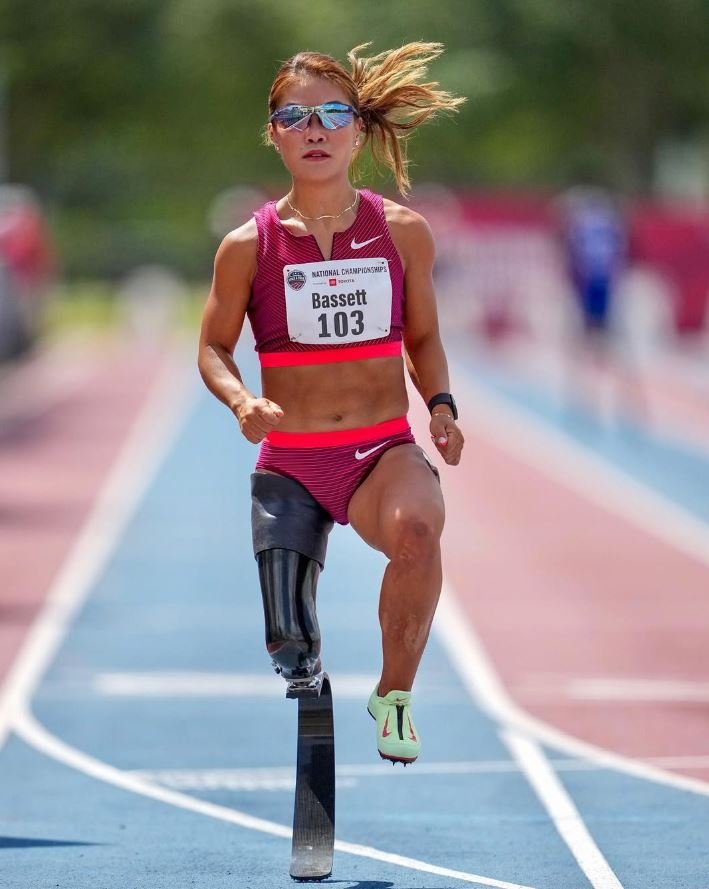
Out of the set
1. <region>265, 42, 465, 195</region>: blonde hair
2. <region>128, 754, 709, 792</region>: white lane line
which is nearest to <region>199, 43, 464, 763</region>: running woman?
<region>265, 42, 465, 195</region>: blonde hair

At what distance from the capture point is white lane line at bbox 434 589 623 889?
601 cm

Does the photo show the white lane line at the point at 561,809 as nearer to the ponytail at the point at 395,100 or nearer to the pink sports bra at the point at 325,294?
the pink sports bra at the point at 325,294

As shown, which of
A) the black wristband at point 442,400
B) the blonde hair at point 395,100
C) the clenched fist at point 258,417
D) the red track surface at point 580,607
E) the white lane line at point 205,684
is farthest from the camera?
the white lane line at point 205,684

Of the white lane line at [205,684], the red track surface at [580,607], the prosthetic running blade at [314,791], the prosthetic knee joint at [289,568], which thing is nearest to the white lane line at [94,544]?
the white lane line at [205,684]

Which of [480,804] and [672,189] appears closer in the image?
[480,804]

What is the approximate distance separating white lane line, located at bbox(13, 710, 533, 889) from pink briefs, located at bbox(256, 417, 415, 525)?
1.08 metres

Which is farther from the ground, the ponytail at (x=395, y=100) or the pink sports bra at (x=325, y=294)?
the ponytail at (x=395, y=100)

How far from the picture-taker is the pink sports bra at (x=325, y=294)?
5.50 m

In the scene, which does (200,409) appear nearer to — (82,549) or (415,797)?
(82,549)

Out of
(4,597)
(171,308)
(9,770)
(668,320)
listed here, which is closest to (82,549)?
(4,597)

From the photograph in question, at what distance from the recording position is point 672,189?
8194 centimetres

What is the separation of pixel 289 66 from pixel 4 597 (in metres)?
7.13

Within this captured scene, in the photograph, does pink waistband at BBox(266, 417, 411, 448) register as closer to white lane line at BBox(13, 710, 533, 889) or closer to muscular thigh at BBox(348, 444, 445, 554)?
muscular thigh at BBox(348, 444, 445, 554)

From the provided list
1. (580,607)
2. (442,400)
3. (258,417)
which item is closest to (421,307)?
(442,400)
